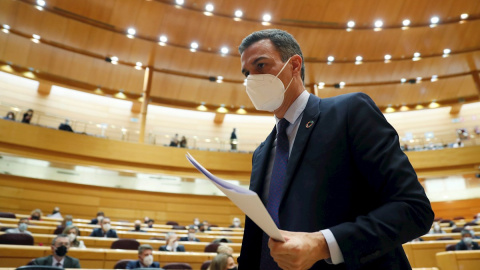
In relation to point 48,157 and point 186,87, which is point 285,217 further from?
point 186,87

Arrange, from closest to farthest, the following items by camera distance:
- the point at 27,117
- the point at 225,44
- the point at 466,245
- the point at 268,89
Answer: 1. the point at 268,89
2. the point at 466,245
3. the point at 27,117
4. the point at 225,44

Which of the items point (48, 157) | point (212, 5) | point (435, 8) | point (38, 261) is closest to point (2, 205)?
point (48, 157)

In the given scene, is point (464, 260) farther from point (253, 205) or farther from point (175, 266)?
point (253, 205)

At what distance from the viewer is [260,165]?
1.11 metres

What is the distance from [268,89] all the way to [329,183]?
0.41 metres

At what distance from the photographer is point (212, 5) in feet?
35.6

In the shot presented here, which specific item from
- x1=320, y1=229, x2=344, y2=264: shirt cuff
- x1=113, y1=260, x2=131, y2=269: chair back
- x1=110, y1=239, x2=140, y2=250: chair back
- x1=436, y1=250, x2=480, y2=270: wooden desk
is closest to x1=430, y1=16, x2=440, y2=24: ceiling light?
x1=436, y1=250, x2=480, y2=270: wooden desk

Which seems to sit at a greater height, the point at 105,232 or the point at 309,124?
the point at 309,124

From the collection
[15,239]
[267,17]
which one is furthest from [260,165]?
[267,17]

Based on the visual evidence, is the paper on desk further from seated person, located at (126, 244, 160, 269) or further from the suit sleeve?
seated person, located at (126, 244, 160, 269)

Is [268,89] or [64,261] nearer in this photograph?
[268,89]

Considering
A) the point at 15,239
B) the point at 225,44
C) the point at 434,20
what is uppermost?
the point at 434,20

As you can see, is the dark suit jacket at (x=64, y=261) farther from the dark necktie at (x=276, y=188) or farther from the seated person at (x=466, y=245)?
the seated person at (x=466, y=245)

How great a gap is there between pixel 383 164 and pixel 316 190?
168 millimetres
